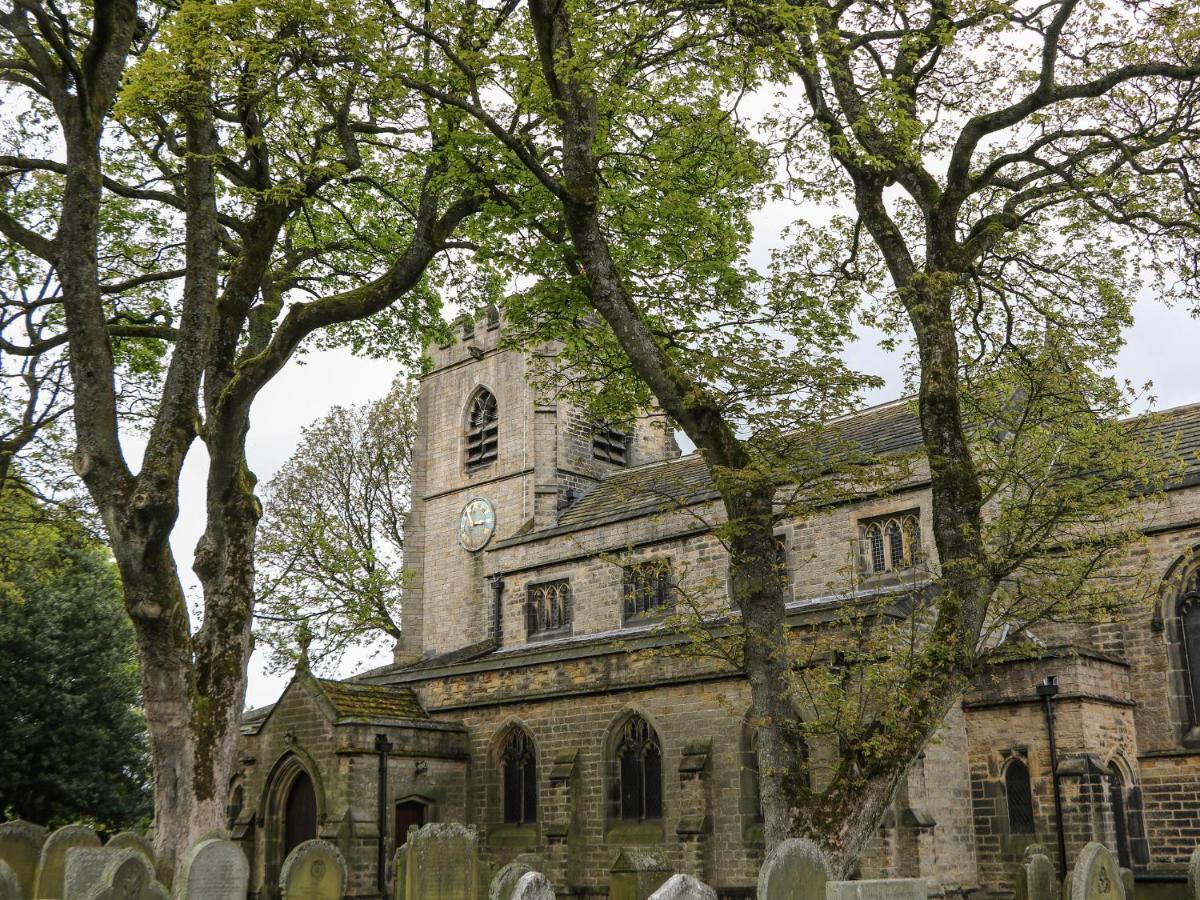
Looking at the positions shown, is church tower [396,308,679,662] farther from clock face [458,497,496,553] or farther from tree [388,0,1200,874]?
tree [388,0,1200,874]

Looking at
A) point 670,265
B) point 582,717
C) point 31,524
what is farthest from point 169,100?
point 582,717

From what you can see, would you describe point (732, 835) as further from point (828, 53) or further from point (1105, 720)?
point (828, 53)

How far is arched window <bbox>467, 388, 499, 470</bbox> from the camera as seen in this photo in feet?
113

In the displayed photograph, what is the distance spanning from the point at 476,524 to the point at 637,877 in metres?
22.8

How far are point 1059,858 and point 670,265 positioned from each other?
1021 centimetres

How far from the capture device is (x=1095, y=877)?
805 centimetres

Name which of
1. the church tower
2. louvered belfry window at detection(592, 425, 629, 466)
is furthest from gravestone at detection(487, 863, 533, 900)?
louvered belfry window at detection(592, 425, 629, 466)

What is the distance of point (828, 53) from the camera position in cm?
1190

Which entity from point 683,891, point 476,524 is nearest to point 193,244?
point 683,891

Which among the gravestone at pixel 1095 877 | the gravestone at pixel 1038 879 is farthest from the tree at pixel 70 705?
the gravestone at pixel 1095 877

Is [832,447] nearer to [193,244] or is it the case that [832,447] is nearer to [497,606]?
[193,244]

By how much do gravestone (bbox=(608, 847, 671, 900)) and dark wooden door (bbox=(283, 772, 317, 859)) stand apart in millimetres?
11944

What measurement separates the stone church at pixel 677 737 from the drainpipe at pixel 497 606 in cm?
36

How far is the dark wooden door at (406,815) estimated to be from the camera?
21750 millimetres
